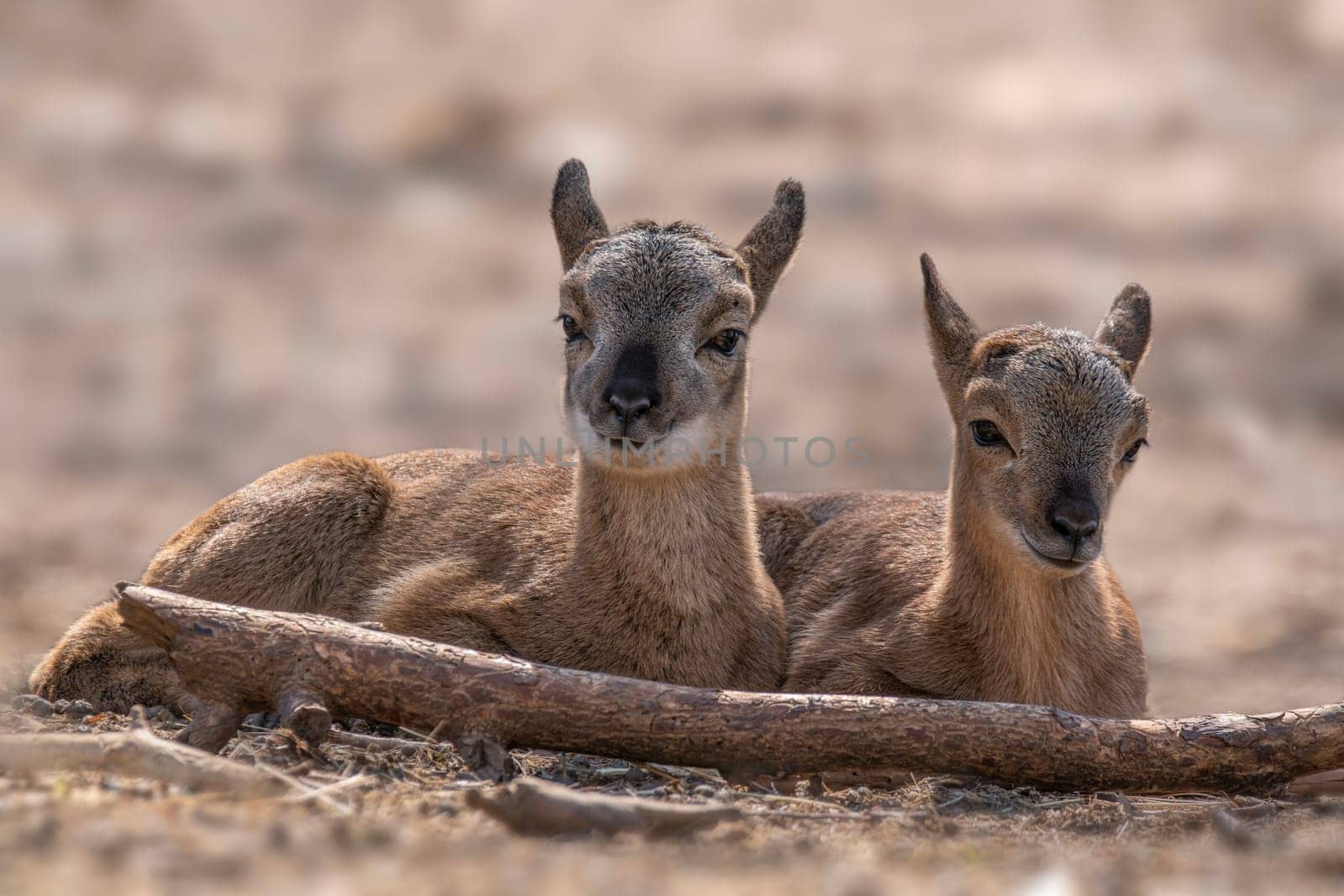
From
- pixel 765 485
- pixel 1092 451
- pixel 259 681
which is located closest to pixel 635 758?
pixel 259 681

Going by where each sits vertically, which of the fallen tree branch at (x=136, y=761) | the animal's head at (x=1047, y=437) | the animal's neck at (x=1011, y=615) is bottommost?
A: the fallen tree branch at (x=136, y=761)

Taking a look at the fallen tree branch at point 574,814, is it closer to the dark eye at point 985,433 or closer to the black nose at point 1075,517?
Answer: the black nose at point 1075,517

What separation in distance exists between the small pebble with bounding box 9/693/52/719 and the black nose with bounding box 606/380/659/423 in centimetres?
405

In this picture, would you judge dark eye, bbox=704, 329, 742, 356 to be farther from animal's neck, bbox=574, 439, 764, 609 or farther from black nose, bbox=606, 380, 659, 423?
black nose, bbox=606, 380, 659, 423

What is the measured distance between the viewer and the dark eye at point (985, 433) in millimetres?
8523

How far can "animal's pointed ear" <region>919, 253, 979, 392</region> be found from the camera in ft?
30.8

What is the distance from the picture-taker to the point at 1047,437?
321 inches

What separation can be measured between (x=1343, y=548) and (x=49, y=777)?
1854cm

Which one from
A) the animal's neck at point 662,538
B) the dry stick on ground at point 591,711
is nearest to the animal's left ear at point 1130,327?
the animal's neck at point 662,538

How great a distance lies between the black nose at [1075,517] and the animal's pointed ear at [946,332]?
175 centimetres

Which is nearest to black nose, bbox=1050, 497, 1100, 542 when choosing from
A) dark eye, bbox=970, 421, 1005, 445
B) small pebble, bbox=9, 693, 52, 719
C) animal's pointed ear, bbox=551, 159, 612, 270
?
dark eye, bbox=970, 421, 1005, 445

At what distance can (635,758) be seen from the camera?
271 inches

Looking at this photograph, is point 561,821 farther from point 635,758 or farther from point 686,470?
point 686,470

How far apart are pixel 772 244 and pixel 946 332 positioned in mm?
1424
